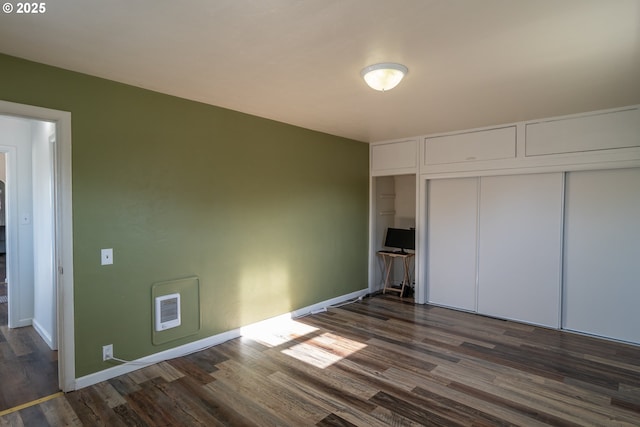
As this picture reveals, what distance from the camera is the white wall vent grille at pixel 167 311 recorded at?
3.13 metres

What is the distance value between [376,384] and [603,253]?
2.91 metres

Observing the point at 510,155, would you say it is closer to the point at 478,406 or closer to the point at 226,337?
the point at 478,406

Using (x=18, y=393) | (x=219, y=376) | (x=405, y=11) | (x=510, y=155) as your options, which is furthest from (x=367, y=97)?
(x=18, y=393)

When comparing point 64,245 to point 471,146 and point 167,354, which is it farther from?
point 471,146

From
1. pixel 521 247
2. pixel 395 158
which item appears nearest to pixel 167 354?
pixel 395 158

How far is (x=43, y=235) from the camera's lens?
3.63 m

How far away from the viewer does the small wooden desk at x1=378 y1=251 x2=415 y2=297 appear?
17.5 feet

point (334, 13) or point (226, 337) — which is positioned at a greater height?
point (334, 13)

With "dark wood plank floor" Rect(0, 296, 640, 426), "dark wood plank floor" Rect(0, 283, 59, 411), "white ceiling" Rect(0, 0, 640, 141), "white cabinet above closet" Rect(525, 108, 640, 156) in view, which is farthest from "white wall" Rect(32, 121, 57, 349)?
"white cabinet above closet" Rect(525, 108, 640, 156)

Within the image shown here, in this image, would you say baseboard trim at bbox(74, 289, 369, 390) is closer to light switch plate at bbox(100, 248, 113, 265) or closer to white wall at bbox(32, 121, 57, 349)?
light switch plate at bbox(100, 248, 113, 265)

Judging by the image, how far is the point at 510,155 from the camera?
4.18 meters

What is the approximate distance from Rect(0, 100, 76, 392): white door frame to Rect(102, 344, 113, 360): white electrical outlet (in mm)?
203

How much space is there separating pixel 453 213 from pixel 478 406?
110 inches

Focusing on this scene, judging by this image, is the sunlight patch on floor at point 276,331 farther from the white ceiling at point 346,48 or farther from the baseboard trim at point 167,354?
the white ceiling at point 346,48
